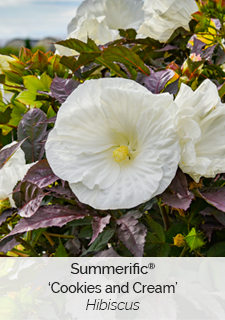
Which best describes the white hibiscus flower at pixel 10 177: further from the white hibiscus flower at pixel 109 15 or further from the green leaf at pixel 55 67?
the white hibiscus flower at pixel 109 15

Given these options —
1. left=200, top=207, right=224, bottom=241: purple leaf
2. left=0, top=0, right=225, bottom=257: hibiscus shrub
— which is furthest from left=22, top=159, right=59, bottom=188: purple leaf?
left=200, top=207, right=224, bottom=241: purple leaf

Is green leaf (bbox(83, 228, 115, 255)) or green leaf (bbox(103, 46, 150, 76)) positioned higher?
green leaf (bbox(103, 46, 150, 76))

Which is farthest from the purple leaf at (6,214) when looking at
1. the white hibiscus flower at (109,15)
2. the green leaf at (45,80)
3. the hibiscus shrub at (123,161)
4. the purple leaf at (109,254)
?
the white hibiscus flower at (109,15)

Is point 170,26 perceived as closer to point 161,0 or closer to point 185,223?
point 161,0

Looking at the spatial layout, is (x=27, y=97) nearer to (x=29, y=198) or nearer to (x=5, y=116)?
(x=5, y=116)

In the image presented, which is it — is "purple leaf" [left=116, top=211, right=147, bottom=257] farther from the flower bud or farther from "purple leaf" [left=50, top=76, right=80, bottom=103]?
"purple leaf" [left=50, top=76, right=80, bottom=103]
